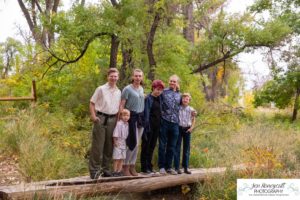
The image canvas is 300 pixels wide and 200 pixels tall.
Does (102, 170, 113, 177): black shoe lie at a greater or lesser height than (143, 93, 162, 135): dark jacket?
lesser

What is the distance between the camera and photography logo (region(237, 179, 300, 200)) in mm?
6168

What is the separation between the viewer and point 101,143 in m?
7.07

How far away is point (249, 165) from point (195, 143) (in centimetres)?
324

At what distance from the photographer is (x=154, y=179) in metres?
7.80

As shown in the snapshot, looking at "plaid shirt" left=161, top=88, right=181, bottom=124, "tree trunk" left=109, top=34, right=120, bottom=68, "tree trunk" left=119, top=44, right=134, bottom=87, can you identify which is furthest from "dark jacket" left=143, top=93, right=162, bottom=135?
"tree trunk" left=109, top=34, right=120, bottom=68

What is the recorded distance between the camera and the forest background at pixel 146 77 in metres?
8.60

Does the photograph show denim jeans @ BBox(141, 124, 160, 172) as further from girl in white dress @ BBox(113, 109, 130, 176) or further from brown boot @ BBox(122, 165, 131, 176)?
girl in white dress @ BBox(113, 109, 130, 176)

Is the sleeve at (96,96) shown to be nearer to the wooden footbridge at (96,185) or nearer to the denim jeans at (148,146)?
the denim jeans at (148,146)

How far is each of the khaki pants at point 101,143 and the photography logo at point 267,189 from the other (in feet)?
Answer: 7.13

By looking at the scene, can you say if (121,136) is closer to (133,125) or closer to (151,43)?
(133,125)

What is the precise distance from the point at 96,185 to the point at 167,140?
63.6 inches

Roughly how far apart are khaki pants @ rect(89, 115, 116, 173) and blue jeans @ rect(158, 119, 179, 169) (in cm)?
99

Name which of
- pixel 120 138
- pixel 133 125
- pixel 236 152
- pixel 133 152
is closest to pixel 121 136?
pixel 120 138

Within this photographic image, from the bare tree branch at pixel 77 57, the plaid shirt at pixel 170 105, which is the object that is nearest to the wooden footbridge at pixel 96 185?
the plaid shirt at pixel 170 105
